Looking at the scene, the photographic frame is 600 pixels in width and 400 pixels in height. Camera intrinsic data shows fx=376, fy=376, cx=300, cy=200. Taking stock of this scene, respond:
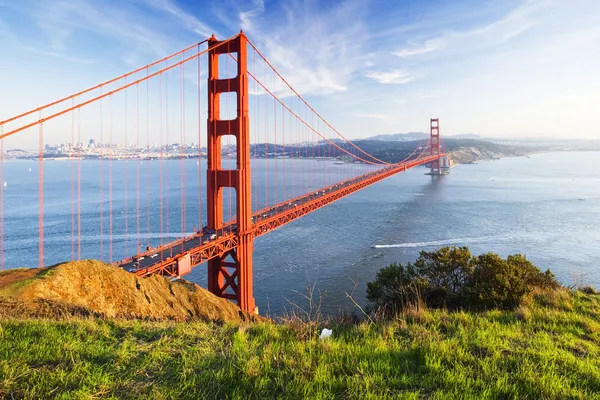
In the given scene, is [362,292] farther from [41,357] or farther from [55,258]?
[55,258]

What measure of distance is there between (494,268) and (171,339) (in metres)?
9.11

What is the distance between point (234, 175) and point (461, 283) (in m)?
10.3

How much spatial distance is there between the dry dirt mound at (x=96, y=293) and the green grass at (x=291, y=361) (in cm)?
185

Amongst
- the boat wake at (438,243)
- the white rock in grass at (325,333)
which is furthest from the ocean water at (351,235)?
the white rock in grass at (325,333)

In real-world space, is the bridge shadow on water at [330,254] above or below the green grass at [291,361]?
below

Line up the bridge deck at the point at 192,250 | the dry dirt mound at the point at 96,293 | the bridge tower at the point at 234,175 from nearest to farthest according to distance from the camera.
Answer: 1. the dry dirt mound at the point at 96,293
2. the bridge deck at the point at 192,250
3. the bridge tower at the point at 234,175

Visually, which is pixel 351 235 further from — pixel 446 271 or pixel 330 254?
pixel 446 271

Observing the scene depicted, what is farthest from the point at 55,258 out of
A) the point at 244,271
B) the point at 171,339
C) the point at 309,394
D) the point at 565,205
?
the point at 565,205

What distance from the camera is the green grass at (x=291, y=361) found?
2736mm

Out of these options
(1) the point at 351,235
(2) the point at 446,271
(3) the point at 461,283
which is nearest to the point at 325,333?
(3) the point at 461,283

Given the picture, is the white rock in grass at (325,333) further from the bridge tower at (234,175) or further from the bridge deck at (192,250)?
the bridge tower at (234,175)

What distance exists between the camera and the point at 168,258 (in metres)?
13.4

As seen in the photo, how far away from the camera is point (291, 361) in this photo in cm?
314

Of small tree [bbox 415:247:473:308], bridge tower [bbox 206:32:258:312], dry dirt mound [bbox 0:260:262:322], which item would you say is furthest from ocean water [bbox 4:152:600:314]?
dry dirt mound [bbox 0:260:262:322]
